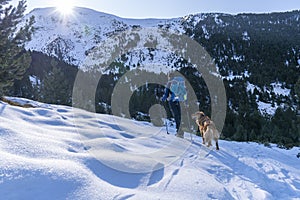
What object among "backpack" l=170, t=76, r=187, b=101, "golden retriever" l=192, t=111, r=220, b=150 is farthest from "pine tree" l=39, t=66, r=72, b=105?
"golden retriever" l=192, t=111, r=220, b=150

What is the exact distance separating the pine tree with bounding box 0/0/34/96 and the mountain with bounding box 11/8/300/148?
1530 cm

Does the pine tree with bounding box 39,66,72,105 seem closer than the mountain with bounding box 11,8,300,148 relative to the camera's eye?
Yes

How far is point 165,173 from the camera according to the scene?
4.30m

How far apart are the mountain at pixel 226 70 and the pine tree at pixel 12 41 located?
50.2 feet

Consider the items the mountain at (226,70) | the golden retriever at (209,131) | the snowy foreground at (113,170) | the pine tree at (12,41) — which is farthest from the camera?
the mountain at (226,70)

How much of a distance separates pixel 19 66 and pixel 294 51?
439ft

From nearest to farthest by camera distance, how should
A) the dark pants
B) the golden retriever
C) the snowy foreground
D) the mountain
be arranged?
the snowy foreground < the golden retriever < the dark pants < the mountain

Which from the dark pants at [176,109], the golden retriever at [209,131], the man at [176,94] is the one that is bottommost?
the golden retriever at [209,131]

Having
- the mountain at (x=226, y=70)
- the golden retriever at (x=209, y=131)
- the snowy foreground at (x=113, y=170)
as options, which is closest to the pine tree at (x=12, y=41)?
the snowy foreground at (x=113, y=170)

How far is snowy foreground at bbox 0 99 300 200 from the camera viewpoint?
116 inches

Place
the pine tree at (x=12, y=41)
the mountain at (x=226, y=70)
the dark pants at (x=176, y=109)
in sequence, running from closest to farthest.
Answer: the dark pants at (x=176, y=109) < the pine tree at (x=12, y=41) < the mountain at (x=226, y=70)

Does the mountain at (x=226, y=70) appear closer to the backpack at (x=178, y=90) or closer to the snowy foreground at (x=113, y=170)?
the backpack at (x=178, y=90)

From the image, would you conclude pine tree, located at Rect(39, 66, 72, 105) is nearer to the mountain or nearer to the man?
the mountain

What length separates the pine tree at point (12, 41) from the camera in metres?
13.2
